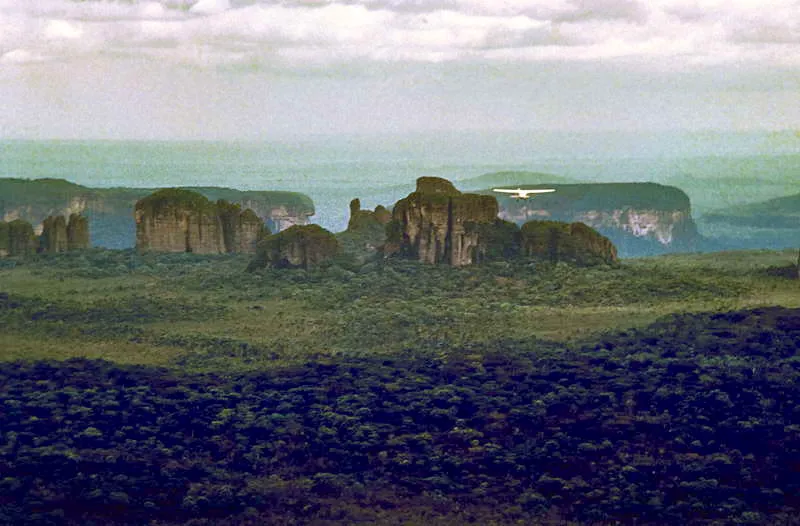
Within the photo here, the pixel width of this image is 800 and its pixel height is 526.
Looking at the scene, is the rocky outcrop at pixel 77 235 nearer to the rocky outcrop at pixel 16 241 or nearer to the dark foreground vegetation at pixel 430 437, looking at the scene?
the rocky outcrop at pixel 16 241

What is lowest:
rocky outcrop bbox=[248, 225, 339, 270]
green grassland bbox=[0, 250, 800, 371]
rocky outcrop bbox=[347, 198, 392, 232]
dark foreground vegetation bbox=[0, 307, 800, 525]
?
dark foreground vegetation bbox=[0, 307, 800, 525]

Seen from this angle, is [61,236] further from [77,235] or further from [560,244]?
[560,244]

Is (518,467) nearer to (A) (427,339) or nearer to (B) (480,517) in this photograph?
(B) (480,517)

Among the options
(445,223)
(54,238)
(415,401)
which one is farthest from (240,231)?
(415,401)

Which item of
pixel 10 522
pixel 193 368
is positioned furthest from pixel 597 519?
pixel 193 368

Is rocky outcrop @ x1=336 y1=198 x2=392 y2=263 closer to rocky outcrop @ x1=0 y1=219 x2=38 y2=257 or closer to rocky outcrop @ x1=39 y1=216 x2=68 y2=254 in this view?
rocky outcrop @ x1=39 y1=216 x2=68 y2=254

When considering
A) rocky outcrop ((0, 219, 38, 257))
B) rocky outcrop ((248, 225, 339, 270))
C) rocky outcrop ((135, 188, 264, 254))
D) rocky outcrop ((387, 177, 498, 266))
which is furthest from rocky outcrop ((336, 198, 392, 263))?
rocky outcrop ((0, 219, 38, 257))

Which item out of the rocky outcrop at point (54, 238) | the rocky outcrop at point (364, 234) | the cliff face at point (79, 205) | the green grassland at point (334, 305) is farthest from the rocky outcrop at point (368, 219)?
the cliff face at point (79, 205)
